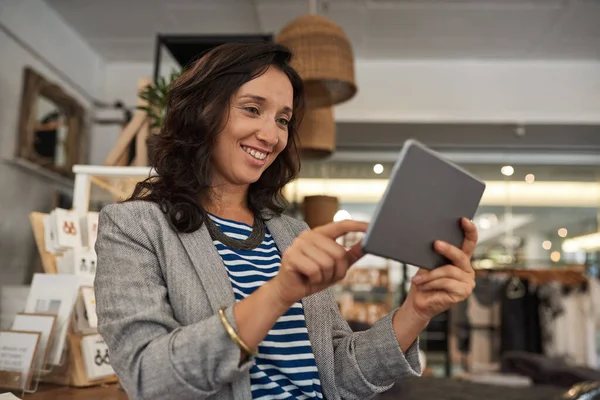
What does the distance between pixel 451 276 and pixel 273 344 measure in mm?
323

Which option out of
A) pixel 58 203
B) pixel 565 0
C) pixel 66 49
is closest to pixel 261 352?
pixel 58 203

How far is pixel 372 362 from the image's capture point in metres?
1.10

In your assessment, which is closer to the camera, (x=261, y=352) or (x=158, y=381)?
(x=158, y=381)

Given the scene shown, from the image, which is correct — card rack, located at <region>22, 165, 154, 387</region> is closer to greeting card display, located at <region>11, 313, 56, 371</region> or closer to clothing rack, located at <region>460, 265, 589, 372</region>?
greeting card display, located at <region>11, 313, 56, 371</region>

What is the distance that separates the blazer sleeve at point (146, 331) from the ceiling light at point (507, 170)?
524 centimetres

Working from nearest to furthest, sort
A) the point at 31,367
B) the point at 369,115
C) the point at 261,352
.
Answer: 1. the point at 261,352
2. the point at 31,367
3. the point at 369,115

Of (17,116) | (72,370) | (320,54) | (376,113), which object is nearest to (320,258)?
(72,370)

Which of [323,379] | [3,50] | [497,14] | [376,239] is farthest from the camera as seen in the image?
[497,14]

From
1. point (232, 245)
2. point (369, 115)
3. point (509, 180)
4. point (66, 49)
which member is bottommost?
point (232, 245)

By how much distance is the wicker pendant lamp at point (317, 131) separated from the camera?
312 centimetres

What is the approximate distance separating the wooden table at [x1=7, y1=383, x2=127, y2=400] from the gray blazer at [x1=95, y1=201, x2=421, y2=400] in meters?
0.75

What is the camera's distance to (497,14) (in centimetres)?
405

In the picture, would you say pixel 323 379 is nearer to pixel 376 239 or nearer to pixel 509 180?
pixel 376 239

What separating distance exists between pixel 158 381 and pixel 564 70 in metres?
4.95
